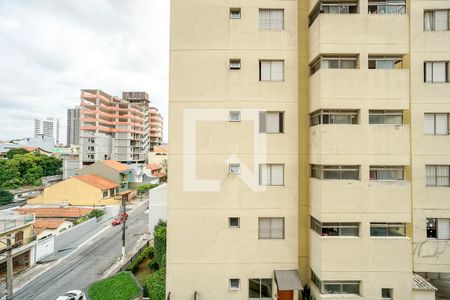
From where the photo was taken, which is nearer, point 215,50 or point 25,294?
point 215,50

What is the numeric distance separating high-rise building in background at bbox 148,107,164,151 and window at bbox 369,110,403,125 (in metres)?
91.3

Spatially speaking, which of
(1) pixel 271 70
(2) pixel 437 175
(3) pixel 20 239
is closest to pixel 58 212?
(3) pixel 20 239

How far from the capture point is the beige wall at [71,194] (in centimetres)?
4097

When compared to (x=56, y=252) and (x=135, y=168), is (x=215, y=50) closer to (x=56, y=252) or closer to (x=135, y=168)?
(x=56, y=252)

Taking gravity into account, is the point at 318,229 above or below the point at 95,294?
above

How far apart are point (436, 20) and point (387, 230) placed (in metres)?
9.60

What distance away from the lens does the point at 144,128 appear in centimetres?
8462

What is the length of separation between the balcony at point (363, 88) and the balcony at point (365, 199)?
3252 millimetres

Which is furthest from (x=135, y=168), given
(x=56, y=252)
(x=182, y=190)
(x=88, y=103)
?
(x=182, y=190)

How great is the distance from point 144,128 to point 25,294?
71.4 m

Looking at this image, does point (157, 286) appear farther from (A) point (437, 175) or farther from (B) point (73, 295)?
(A) point (437, 175)

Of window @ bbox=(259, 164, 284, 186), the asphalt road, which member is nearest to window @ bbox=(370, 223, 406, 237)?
window @ bbox=(259, 164, 284, 186)

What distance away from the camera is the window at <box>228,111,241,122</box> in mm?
10516

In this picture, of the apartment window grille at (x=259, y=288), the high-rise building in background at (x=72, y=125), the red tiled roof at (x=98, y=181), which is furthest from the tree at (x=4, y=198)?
the high-rise building in background at (x=72, y=125)
